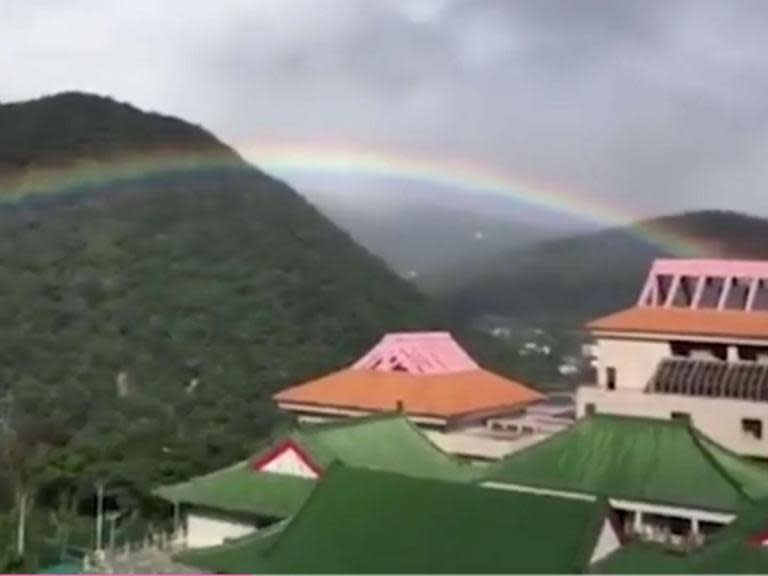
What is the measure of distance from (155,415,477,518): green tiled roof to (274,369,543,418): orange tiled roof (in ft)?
4.34

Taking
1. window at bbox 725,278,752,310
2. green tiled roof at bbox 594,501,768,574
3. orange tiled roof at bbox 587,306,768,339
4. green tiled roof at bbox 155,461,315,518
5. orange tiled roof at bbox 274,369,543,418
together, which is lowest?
green tiled roof at bbox 155,461,315,518

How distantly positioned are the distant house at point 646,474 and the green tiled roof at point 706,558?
1056mm

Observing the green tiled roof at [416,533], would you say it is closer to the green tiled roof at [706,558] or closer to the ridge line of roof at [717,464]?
the green tiled roof at [706,558]

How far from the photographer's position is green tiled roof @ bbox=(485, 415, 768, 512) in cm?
747

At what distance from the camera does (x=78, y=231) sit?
29.3 metres

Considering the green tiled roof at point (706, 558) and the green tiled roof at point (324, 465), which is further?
the green tiled roof at point (324, 465)

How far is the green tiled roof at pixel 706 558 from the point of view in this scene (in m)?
5.79

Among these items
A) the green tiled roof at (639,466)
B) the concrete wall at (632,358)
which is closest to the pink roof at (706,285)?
the concrete wall at (632,358)

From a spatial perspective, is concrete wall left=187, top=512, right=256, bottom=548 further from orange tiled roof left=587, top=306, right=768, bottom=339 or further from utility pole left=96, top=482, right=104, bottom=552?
orange tiled roof left=587, top=306, right=768, bottom=339

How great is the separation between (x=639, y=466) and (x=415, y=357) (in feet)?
13.7

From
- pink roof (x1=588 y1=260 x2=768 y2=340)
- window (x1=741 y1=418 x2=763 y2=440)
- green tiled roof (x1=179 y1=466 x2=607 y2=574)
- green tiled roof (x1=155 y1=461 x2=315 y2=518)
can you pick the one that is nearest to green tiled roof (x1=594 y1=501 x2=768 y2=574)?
green tiled roof (x1=179 y1=466 x2=607 y2=574)

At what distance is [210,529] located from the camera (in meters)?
8.97

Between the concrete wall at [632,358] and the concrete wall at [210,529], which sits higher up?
the concrete wall at [632,358]

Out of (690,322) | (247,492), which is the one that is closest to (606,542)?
(247,492)
